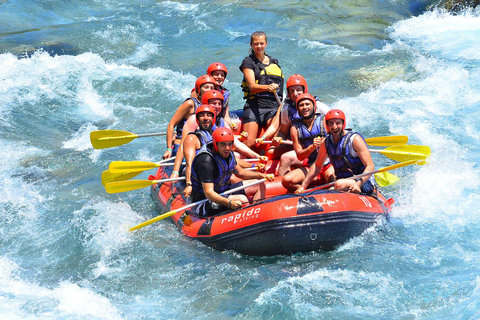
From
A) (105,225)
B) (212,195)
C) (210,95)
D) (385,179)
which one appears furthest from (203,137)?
(385,179)

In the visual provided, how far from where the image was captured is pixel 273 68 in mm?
7746

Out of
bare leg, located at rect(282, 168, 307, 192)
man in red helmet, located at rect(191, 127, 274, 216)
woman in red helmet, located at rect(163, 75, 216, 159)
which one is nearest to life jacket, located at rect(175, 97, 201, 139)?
woman in red helmet, located at rect(163, 75, 216, 159)

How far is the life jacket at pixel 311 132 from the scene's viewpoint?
6871mm

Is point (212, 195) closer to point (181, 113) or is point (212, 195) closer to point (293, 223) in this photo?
point (293, 223)

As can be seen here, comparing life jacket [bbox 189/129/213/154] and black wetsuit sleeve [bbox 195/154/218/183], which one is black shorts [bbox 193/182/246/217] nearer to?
black wetsuit sleeve [bbox 195/154/218/183]

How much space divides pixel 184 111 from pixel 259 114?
97 centimetres

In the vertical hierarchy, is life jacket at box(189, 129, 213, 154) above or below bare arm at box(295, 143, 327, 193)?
above

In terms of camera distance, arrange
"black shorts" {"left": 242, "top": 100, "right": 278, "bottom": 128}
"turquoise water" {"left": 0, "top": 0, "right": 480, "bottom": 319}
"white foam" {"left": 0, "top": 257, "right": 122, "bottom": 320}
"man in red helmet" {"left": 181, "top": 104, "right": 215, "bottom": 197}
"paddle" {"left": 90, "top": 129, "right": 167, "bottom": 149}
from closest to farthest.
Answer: "white foam" {"left": 0, "top": 257, "right": 122, "bottom": 320}, "turquoise water" {"left": 0, "top": 0, "right": 480, "bottom": 319}, "man in red helmet" {"left": 181, "top": 104, "right": 215, "bottom": 197}, "black shorts" {"left": 242, "top": 100, "right": 278, "bottom": 128}, "paddle" {"left": 90, "top": 129, "right": 167, "bottom": 149}

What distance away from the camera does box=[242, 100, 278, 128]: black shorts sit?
781 cm

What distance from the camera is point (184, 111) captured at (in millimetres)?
7590

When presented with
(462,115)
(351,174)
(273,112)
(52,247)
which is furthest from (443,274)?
(462,115)

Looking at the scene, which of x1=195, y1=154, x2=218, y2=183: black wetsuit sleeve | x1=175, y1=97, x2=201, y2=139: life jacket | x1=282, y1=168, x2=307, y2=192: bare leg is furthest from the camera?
x1=175, y1=97, x2=201, y2=139: life jacket

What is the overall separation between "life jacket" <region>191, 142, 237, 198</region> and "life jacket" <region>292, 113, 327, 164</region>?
93 cm

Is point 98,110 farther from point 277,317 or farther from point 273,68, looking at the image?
point 277,317
